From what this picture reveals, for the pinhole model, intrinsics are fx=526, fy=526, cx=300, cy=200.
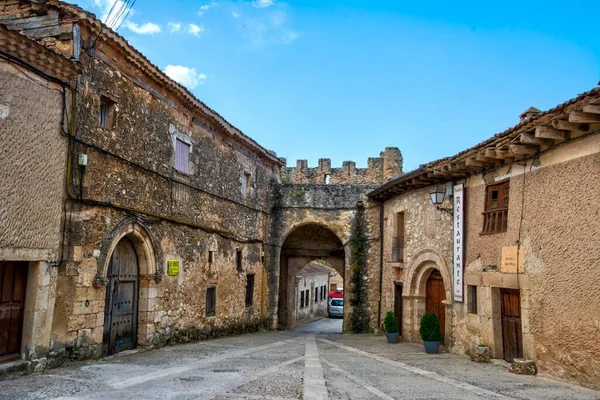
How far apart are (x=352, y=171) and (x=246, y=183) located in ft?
22.5

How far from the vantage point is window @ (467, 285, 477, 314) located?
11.0 meters

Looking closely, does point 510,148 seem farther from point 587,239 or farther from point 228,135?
point 228,135

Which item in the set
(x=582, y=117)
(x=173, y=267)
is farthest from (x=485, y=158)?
(x=173, y=267)

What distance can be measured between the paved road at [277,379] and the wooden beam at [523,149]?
3.68m

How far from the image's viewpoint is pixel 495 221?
33.7 feet

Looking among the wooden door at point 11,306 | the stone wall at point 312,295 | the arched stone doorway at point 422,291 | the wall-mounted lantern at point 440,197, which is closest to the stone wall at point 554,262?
the wall-mounted lantern at point 440,197

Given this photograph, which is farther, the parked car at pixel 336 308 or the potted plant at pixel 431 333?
the parked car at pixel 336 308

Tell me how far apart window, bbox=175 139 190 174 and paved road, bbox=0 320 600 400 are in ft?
13.9

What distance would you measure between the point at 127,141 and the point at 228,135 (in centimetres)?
514

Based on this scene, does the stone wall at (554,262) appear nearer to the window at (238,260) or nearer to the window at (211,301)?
the window at (211,301)

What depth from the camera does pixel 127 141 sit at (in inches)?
A: 417

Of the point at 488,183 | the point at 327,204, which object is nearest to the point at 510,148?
the point at 488,183

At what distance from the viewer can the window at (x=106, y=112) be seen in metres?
10.0

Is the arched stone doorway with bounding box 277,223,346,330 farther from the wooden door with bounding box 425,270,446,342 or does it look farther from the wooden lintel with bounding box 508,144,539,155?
the wooden lintel with bounding box 508,144,539,155
